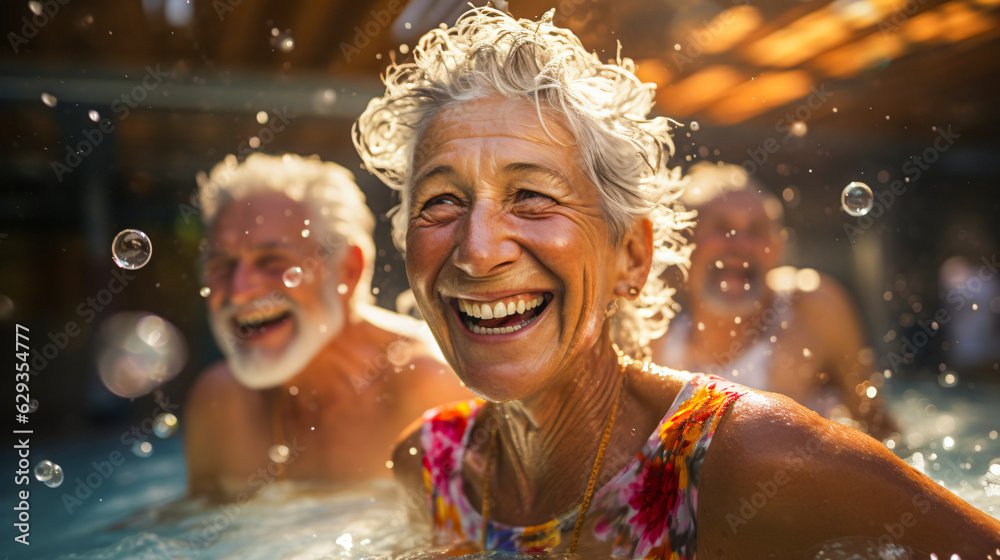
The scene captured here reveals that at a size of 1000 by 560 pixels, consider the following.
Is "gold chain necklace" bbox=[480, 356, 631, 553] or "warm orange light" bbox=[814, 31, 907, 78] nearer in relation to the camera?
"gold chain necklace" bbox=[480, 356, 631, 553]

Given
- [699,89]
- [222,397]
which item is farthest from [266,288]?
[699,89]

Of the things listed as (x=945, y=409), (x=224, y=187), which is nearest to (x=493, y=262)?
(x=224, y=187)

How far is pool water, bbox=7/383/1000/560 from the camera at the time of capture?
2.62 m

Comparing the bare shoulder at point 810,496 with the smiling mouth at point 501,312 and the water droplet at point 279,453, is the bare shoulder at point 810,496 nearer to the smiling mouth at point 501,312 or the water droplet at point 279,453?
the smiling mouth at point 501,312

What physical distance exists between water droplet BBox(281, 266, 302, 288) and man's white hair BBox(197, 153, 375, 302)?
0.26m

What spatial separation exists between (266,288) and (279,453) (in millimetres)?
1152

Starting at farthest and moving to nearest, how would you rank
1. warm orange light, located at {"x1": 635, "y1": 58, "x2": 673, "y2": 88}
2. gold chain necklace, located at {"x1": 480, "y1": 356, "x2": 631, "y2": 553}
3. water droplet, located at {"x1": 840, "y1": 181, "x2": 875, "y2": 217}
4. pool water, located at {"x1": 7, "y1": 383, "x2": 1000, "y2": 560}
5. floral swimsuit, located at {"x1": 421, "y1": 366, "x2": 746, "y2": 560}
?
warm orange light, located at {"x1": 635, "y1": 58, "x2": 673, "y2": 88} → pool water, located at {"x1": 7, "y1": 383, "x2": 1000, "y2": 560} → water droplet, located at {"x1": 840, "y1": 181, "x2": 875, "y2": 217} → gold chain necklace, located at {"x1": 480, "y1": 356, "x2": 631, "y2": 553} → floral swimsuit, located at {"x1": 421, "y1": 366, "x2": 746, "y2": 560}

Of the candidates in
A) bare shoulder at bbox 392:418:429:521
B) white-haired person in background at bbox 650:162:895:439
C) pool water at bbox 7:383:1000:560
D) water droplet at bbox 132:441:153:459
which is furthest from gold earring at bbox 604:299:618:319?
water droplet at bbox 132:441:153:459

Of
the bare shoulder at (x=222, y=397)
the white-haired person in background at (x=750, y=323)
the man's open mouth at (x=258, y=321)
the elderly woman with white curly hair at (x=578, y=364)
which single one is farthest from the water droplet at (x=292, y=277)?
the white-haired person in background at (x=750, y=323)

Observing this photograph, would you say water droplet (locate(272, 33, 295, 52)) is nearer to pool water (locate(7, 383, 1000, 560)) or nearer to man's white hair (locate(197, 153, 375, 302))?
man's white hair (locate(197, 153, 375, 302))

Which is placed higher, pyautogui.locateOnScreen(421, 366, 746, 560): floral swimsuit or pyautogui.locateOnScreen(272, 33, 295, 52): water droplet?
pyautogui.locateOnScreen(272, 33, 295, 52): water droplet

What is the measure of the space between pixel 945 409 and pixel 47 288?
10230 mm

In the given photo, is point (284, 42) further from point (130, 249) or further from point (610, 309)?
point (610, 309)

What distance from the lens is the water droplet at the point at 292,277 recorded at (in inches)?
129
